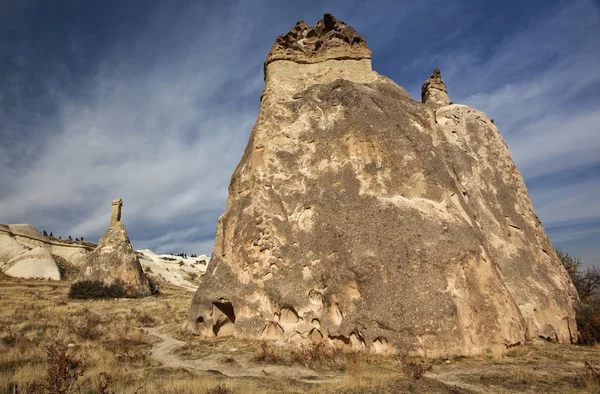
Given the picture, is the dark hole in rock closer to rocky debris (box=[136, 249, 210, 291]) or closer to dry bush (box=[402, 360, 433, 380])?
dry bush (box=[402, 360, 433, 380])

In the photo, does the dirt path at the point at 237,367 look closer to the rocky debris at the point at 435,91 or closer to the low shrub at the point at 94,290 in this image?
the rocky debris at the point at 435,91

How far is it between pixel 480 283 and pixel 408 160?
3.72 meters

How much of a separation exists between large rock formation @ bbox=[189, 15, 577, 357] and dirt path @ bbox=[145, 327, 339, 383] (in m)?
1.37

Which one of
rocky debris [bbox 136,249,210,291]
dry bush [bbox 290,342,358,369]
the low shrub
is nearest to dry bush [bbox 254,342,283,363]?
dry bush [bbox 290,342,358,369]

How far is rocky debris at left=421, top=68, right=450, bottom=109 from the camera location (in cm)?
1683

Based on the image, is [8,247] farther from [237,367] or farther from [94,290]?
[237,367]

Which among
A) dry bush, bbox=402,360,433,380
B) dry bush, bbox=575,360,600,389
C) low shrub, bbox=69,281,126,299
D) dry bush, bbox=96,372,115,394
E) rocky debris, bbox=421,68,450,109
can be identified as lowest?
dry bush, bbox=575,360,600,389

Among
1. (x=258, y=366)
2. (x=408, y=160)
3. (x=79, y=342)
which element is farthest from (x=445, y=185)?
(x=79, y=342)

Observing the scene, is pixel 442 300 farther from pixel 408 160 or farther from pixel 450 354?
pixel 408 160

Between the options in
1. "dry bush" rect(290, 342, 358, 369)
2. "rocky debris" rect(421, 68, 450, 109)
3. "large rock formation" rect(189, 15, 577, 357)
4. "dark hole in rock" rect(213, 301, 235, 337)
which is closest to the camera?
"dry bush" rect(290, 342, 358, 369)

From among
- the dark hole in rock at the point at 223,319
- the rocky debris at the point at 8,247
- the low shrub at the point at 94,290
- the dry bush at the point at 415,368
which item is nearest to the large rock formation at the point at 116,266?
the low shrub at the point at 94,290

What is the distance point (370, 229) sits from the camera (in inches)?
371

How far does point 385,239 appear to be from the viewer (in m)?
9.13

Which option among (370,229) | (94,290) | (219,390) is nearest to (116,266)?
(94,290)
